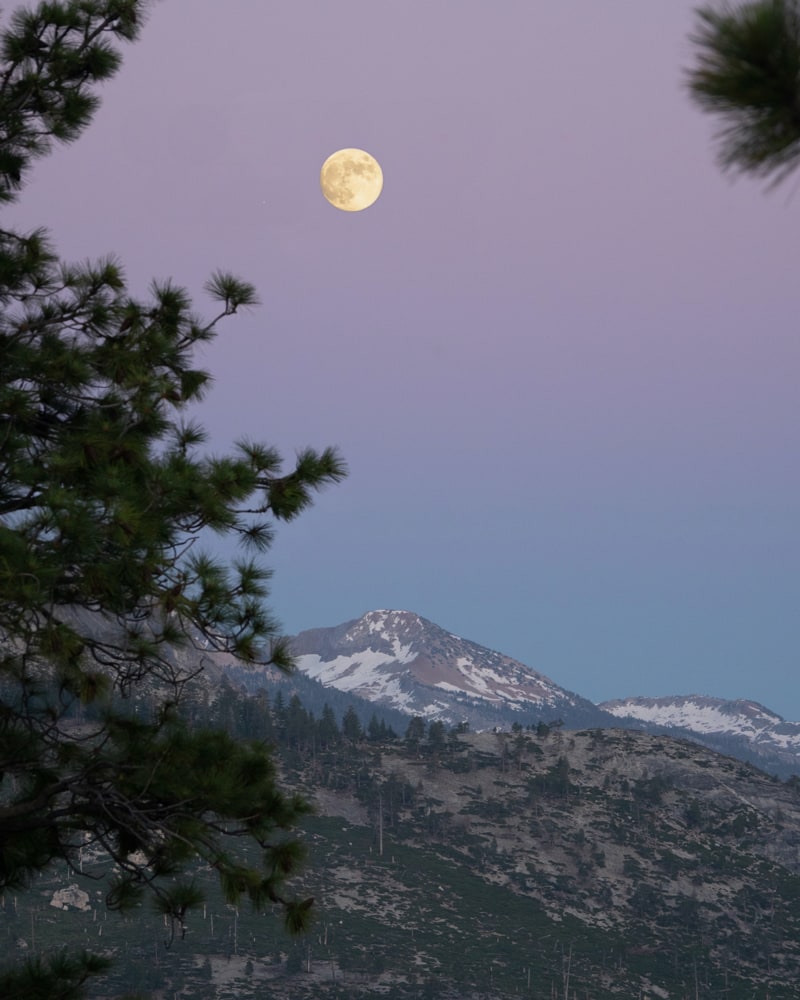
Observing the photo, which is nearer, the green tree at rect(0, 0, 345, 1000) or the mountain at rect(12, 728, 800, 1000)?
the green tree at rect(0, 0, 345, 1000)

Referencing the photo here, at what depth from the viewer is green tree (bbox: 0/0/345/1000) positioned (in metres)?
9.40

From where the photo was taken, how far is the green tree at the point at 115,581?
940cm

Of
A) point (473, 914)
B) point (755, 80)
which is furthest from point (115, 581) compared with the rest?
point (473, 914)

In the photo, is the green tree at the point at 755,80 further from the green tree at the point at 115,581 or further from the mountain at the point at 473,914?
the mountain at the point at 473,914

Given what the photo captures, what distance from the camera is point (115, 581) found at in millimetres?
9383

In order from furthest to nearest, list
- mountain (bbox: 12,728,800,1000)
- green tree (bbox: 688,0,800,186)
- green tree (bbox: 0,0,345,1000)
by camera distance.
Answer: mountain (bbox: 12,728,800,1000), green tree (bbox: 0,0,345,1000), green tree (bbox: 688,0,800,186)

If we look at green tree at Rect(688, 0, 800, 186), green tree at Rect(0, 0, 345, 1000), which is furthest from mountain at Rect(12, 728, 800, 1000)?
green tree at Rect(688, 0, 800, 186)

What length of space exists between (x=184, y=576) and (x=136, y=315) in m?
3.73

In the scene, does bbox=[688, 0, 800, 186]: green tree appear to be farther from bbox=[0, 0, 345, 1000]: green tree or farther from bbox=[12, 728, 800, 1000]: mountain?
bbox=[12, 728, 800, 1000]: mountain

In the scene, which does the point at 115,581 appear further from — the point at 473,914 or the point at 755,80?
the point at 473,914

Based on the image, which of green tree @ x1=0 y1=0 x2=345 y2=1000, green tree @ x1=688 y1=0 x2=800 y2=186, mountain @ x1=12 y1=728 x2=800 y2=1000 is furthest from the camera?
mountain @ x1=12 y1=728 x2=800 y2=1000

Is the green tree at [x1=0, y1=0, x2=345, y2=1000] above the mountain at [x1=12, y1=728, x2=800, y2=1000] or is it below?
above

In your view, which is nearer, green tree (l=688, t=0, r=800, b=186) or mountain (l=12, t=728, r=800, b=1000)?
green tree (l=688, t=0, r=800, b=186)

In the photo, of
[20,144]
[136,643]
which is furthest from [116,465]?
[20,144]
